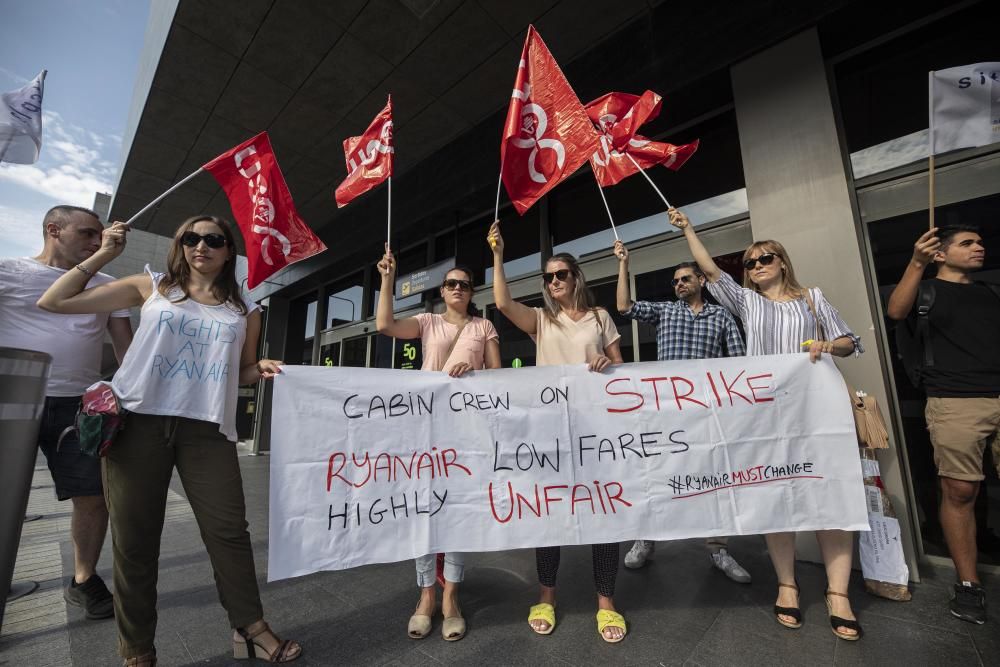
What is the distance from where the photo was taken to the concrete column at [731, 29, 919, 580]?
273 cm

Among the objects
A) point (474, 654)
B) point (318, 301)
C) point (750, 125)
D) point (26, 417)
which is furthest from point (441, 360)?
point (318, 301)

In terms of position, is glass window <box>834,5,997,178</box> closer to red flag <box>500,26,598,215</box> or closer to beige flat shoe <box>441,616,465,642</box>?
red flag <box>500,26,598,215</box>

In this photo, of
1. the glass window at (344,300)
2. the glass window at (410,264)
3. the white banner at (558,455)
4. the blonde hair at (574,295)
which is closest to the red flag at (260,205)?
the white banner at (558,455)

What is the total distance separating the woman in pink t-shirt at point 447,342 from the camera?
1.99 m

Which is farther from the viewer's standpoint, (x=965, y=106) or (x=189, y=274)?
(x=965, y=106)

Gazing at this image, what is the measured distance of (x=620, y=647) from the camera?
1.79m

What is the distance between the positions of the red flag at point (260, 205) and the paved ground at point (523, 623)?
1926 mm

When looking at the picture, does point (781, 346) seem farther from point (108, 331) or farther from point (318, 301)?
point (318, 301)

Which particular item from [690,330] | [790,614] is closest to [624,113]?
[690,330]

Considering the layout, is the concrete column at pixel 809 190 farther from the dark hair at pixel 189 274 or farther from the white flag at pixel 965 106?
the dark hair at pixel 189 274

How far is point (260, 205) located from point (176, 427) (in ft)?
5.35

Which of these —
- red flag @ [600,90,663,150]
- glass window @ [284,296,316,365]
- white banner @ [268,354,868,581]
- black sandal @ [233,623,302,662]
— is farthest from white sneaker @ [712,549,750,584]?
glass window @ [284,296,316,365]

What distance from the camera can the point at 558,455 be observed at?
6.70 feet

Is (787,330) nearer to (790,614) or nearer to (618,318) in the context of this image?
(790,614)
